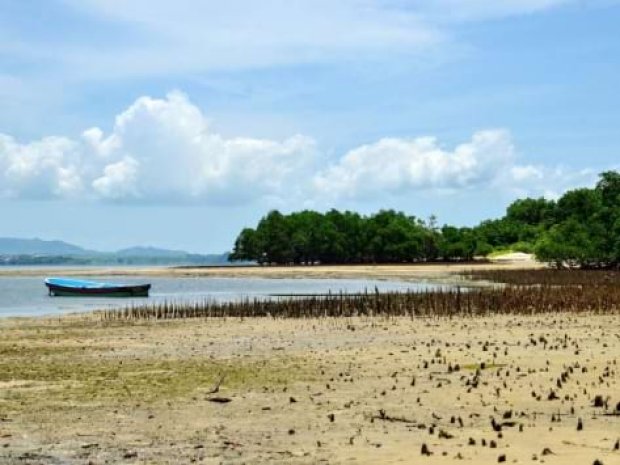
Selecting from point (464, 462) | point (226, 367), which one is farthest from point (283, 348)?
point (464, 462)

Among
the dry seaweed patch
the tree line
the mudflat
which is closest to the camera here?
the mudflat

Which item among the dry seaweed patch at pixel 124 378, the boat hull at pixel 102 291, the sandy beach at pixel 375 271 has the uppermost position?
the sandy beach at pixel 375 271

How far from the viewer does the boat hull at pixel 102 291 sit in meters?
63.4

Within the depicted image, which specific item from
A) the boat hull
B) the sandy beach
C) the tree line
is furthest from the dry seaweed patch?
the tree line

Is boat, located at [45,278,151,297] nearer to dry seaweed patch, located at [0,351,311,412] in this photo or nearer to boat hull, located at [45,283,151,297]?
boat hull, located at [45,283,151,297]

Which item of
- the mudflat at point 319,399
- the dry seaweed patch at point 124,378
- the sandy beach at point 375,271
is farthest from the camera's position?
the sandy beach at point 375,271

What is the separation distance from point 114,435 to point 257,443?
83.7 inches

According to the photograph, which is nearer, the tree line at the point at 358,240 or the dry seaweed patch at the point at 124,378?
the dry seaweed patch at the point at 124,378

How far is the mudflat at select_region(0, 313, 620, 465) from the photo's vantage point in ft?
38.6

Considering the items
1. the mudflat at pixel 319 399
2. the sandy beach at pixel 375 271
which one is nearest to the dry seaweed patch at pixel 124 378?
the mudflat at pixel 319 399

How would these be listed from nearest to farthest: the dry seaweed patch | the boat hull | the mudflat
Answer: the mudflat, the dry seaweed patch, the boat hull

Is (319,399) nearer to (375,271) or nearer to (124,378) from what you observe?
(124,378)

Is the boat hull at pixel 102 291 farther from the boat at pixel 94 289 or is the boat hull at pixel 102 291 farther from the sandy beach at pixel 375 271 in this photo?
the sandy beach at pixel 375 271

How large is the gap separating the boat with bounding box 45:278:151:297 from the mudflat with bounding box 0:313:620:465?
3459 cm
